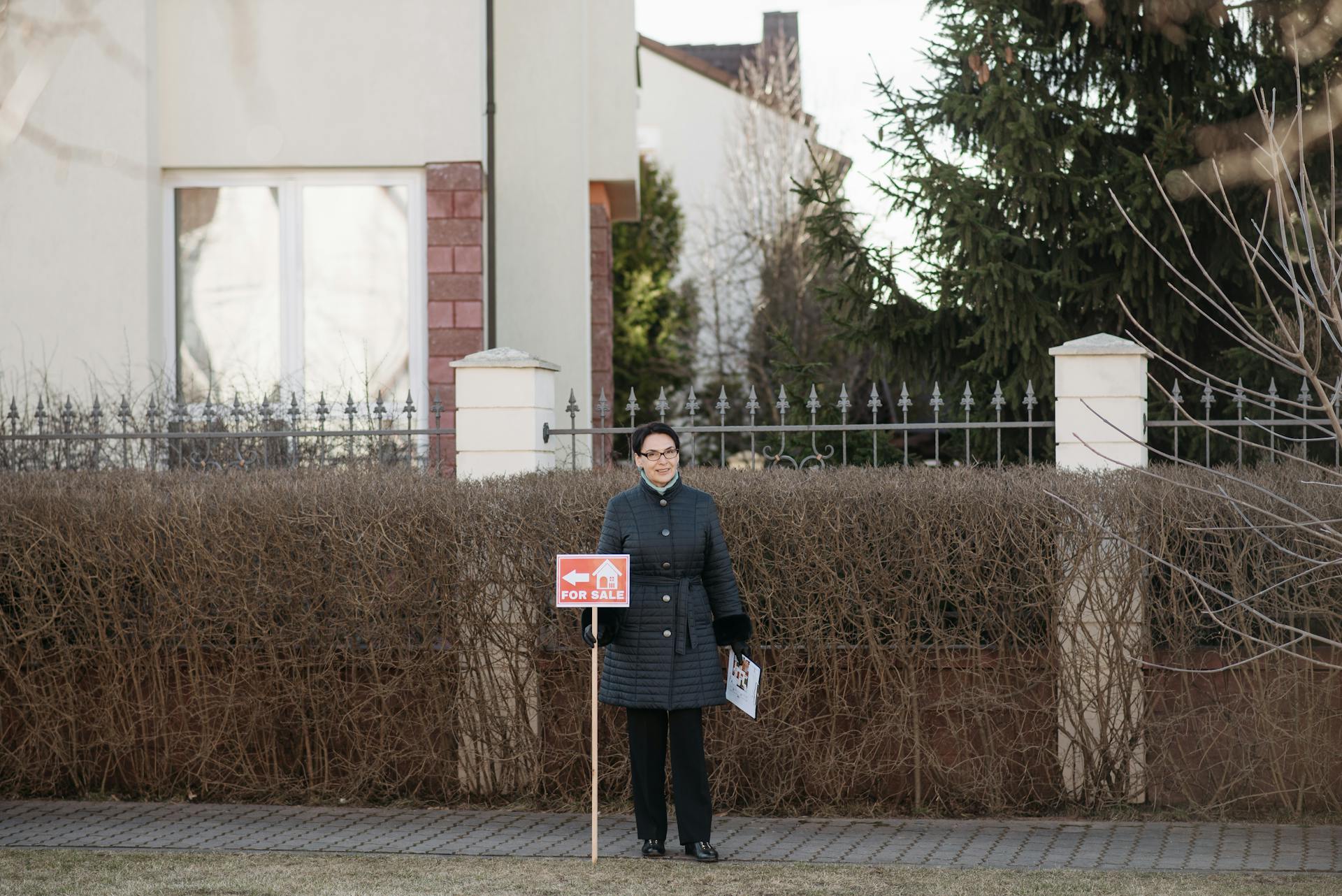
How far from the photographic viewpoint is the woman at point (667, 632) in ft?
22.5

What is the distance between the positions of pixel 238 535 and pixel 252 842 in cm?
162

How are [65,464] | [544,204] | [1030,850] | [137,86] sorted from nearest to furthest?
[1030,850] → [65,464] → [137,86] → [544,204]

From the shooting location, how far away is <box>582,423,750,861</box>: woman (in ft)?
22.5

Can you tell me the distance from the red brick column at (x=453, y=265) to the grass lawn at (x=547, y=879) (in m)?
5.58

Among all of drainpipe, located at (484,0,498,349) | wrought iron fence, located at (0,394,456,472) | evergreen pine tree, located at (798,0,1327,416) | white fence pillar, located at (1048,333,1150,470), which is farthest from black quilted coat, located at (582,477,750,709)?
drainpipe, located at (484,0,498,349)

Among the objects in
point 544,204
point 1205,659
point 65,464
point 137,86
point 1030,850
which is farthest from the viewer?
point 544,204

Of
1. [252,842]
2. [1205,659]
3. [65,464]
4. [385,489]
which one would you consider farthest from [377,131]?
[1205,659]

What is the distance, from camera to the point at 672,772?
697 centimetres

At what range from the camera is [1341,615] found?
733 cm

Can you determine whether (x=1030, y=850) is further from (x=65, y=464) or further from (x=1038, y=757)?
(x=65, y=464)

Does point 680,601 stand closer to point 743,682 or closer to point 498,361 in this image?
point 743,682

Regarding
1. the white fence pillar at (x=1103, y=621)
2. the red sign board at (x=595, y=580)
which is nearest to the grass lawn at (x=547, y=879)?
the red sign board at (x=595, y=580)

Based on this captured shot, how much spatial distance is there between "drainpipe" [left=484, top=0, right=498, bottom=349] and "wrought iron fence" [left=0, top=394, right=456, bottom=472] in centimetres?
160

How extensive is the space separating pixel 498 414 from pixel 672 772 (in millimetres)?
2467
